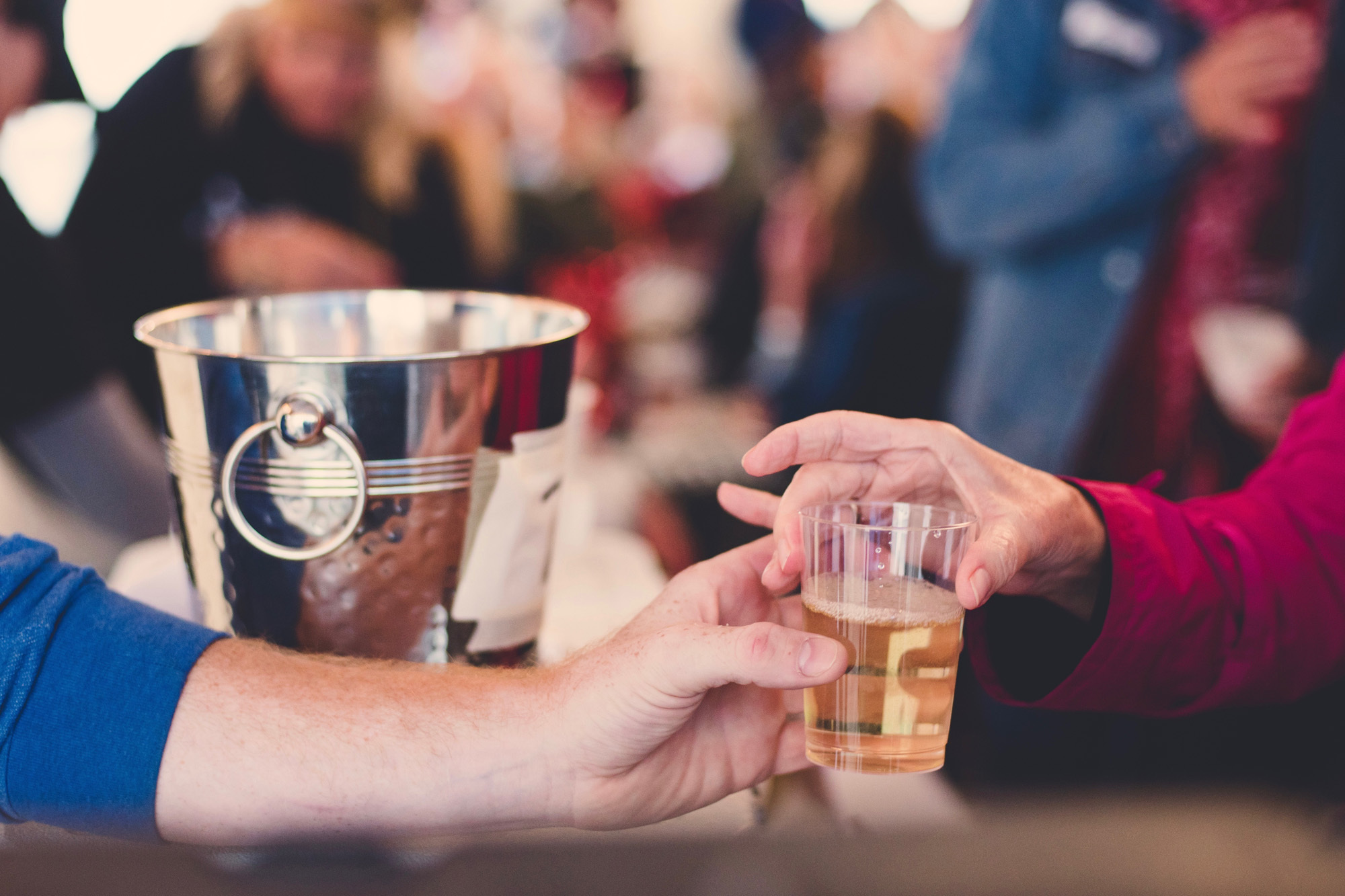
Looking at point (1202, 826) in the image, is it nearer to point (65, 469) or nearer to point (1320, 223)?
point (1320, 223)

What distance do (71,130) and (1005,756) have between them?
2.37 metres

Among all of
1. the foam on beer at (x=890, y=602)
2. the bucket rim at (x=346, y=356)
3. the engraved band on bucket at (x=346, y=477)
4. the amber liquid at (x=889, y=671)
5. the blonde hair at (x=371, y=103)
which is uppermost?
the blonde hair at (x=371, y=103)

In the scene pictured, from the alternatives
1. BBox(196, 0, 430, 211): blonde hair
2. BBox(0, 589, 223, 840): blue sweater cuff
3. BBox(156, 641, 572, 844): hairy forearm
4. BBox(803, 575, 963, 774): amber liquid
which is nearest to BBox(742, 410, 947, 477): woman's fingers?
BBox(803, 575, 963, 774): amber liquid

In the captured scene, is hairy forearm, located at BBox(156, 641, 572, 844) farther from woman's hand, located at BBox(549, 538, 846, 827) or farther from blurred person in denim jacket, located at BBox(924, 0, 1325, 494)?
blurred person in denim jacket, located at BBox(924, 0, 1325, 494)

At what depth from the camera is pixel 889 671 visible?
1.94ft

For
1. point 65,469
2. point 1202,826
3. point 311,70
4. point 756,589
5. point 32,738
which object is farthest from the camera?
point 311,70

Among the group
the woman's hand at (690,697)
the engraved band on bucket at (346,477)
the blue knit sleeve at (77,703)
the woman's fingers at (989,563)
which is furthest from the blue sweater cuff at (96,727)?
the woman's fingers at (989,563)

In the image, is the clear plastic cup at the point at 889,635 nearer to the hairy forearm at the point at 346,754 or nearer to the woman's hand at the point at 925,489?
the woman's hand at the point at 925,489

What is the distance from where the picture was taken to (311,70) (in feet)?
7.38

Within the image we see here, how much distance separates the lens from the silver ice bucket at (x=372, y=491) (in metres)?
0.65

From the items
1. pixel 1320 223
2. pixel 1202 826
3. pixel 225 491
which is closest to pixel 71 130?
pixel 225 491

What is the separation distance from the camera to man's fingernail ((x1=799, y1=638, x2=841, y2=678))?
58cm

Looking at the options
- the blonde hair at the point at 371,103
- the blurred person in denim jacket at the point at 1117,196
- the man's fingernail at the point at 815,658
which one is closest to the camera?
the man's fingernail at the point at 815,658

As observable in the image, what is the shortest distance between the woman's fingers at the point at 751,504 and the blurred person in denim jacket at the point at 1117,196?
4.08ft
